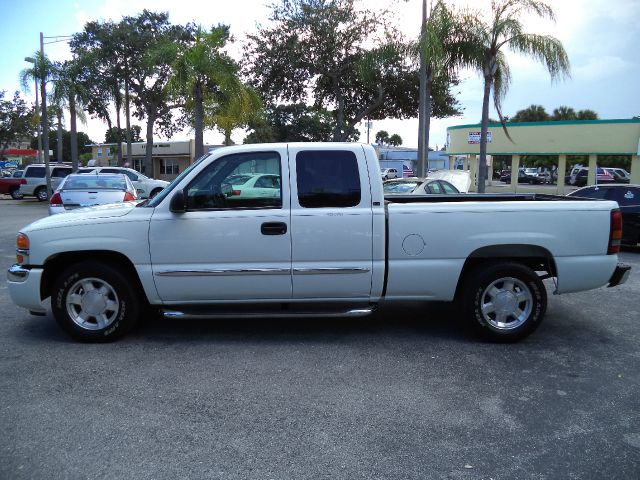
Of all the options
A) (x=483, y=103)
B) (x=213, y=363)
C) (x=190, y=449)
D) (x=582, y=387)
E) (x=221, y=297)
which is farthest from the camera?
(x=483, y=103)

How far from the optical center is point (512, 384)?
4398mm

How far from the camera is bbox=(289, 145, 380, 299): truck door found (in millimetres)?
5090

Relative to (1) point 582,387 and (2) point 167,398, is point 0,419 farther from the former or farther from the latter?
(1) point 582,387

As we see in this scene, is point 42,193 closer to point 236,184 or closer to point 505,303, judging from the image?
point 236,184

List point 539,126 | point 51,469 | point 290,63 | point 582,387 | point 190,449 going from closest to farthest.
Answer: point 51,469
point 190,449
point 582,387
point 290,63
point 539,126

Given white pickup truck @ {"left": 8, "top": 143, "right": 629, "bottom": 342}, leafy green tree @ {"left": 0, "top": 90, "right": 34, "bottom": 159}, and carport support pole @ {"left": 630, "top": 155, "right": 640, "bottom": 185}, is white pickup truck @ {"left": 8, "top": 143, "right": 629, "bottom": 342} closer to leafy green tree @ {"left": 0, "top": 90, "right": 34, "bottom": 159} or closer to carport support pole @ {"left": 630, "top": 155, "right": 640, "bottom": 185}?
carport support pole @ {"left": 630, "top": 155, "right": 640, "bottom": 185}

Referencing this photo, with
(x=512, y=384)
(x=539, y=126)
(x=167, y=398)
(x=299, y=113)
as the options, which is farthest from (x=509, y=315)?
(x=299, y=113)

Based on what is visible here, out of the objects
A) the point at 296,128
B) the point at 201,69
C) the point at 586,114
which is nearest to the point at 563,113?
the point at 586,114

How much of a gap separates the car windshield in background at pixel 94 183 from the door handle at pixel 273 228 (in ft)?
25.7

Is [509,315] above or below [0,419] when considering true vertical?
above

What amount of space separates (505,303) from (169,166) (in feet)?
172

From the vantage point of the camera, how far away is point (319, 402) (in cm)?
404

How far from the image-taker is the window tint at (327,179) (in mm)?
5148

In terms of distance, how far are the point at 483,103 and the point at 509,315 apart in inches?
555
